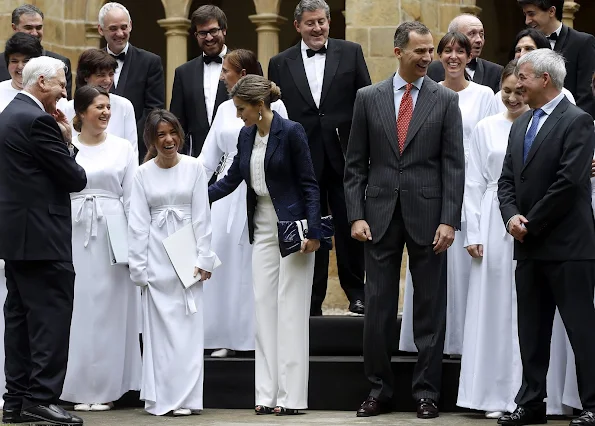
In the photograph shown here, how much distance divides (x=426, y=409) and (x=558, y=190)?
1581 millimetres

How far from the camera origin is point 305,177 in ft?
28.6

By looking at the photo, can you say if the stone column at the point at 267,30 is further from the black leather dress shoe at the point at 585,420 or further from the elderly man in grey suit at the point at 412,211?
the black leather dress shoe at the point at 585,420

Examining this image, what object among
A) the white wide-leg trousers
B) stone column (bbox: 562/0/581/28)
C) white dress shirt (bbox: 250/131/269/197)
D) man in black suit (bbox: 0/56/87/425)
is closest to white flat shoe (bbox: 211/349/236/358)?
the white wide-leg trousers

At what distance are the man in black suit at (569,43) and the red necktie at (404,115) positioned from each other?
1.47 m

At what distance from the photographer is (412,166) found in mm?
8547

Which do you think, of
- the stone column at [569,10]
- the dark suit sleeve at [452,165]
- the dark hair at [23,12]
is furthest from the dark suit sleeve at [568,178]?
the stone column at [569,10]

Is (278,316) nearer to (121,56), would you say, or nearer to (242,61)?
(242,61)

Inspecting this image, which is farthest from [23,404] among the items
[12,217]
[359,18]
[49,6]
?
[49,6]

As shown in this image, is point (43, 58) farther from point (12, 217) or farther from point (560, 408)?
point (560, 408)

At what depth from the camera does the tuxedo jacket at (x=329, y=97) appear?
9.95 meters

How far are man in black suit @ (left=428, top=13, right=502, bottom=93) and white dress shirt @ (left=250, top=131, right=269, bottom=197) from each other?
168cm

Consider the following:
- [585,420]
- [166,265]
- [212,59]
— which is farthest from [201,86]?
[585,420]

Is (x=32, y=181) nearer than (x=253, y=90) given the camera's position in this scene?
Yes

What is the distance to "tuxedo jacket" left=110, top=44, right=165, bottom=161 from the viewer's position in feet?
34.2
